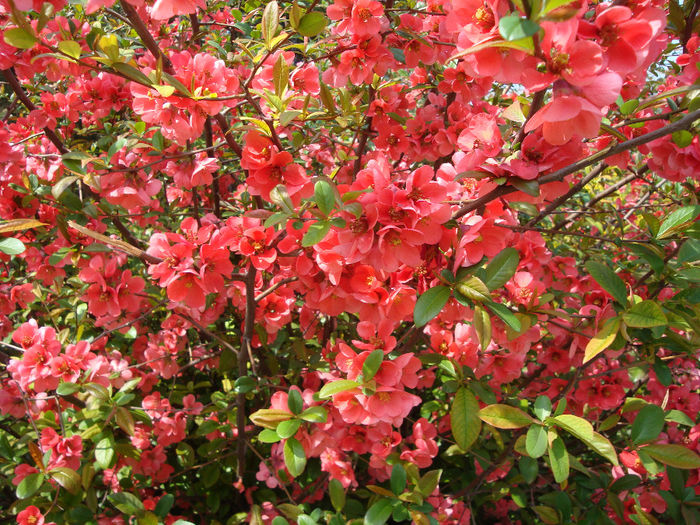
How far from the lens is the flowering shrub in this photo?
0.88 meters

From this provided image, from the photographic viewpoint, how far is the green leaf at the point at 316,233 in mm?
887

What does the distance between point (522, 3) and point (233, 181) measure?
7.65 ft

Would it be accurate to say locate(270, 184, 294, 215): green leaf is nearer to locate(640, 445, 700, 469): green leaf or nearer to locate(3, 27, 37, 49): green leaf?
locate(3, 27, 37, 49): green leaf

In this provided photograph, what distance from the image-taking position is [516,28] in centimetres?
54

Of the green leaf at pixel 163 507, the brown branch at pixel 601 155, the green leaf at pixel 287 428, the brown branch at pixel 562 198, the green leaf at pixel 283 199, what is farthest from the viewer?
the green leaf at pixel 163 507

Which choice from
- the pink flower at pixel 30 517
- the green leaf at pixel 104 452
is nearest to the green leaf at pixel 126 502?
the green leaf at pixel 104 452

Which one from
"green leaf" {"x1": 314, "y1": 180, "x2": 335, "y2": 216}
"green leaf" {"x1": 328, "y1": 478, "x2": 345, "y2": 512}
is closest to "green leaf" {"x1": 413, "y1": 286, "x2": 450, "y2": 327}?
"green leaf" {"x1": 314, "y1": 180, "x2": 335, "y2": 216}

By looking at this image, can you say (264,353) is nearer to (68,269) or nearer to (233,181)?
(233,181)

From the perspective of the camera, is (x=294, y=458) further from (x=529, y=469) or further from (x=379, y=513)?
(x=529, y=469)

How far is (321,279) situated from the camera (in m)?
1.18

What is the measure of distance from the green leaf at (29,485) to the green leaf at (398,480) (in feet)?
3.62

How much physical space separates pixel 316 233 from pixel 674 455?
1.03 metres

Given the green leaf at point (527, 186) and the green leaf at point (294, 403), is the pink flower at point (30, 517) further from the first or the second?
the green leaf at point (527, 186)

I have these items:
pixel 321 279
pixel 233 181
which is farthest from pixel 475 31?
pixel 233 181
